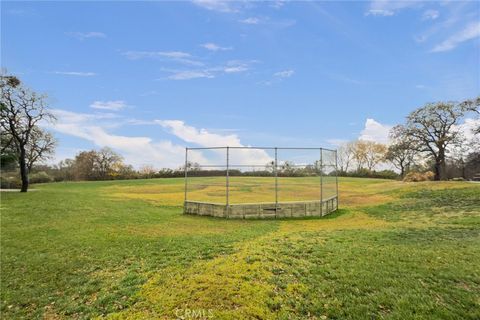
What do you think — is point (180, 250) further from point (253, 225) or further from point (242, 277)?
point (253, 225)

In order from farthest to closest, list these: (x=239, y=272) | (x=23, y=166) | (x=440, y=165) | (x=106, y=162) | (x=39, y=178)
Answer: (x=106, y=162) < (x=39, y=178) < (x=440, y=165) < (x=23, y=166) < (x=239, y=272)

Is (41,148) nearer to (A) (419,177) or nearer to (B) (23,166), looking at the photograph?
(B) (23,166)

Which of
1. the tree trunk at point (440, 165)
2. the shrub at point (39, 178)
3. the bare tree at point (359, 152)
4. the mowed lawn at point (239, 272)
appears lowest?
the mowed lawn at point (239, 272)

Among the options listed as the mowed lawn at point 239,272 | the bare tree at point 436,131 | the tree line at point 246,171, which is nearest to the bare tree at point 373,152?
the tree line at point 246,171

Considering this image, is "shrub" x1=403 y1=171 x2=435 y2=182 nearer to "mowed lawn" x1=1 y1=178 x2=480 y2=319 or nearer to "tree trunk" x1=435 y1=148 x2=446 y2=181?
"tree trunk" x1=435 y1=148 x2=446 y2=181

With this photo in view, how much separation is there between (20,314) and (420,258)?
8269mm

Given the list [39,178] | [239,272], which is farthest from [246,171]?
[39,178]

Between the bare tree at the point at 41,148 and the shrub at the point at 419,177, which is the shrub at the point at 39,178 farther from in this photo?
the shrub at the point at 419,177

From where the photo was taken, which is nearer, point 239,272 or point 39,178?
point 239,272

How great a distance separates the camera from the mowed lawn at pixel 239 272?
15.0 ft

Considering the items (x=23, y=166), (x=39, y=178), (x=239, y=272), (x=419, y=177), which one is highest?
(x=23, y=166)

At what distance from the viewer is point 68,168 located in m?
52.6

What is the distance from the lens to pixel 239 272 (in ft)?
19.4

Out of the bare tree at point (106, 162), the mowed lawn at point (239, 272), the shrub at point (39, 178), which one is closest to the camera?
the mowed lawn at point (239, 272)
